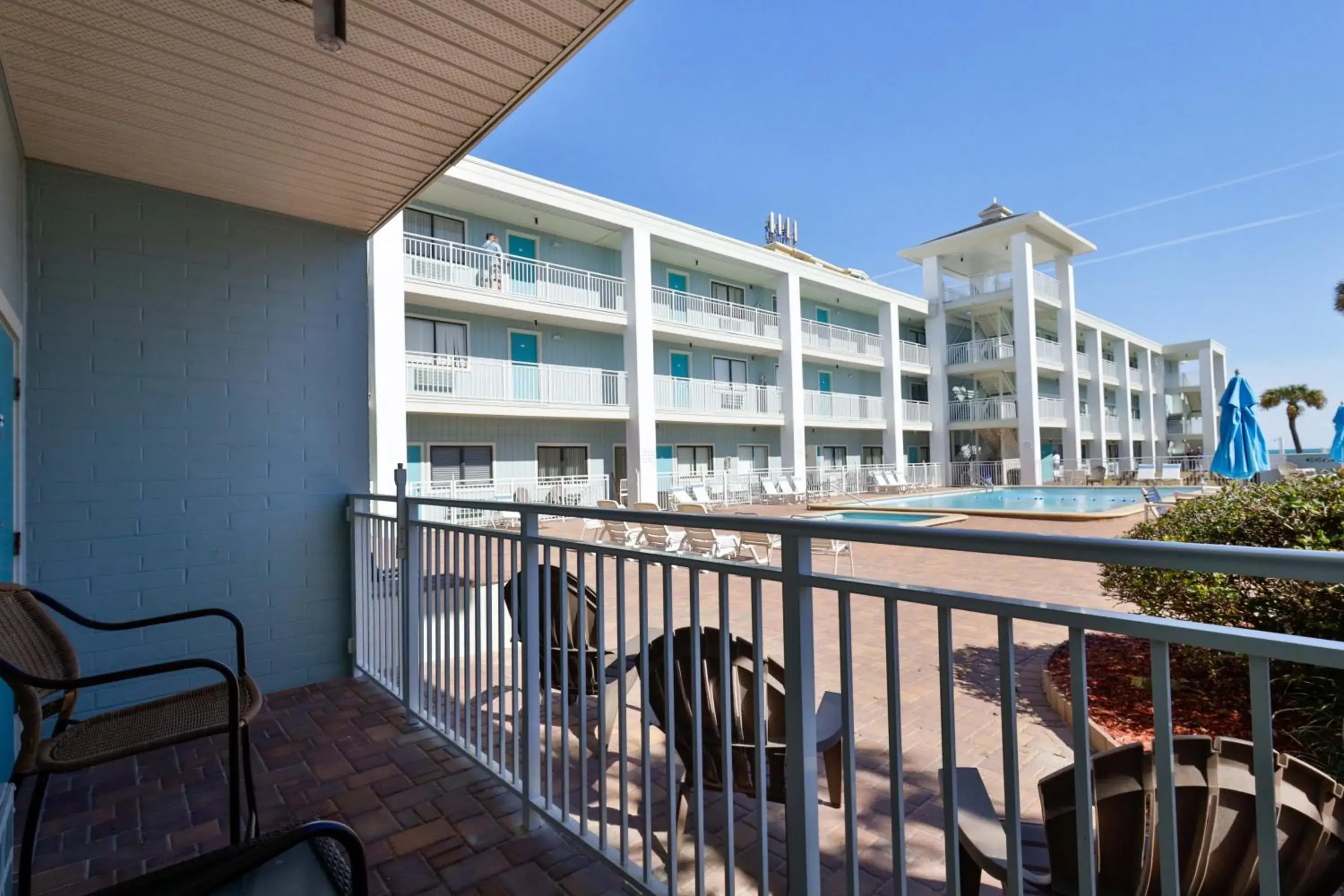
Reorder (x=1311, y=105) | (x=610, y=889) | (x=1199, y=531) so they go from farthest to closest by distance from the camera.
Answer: (x=1311, y=105)
(x=1199, y=531)
(x=610, y=889)

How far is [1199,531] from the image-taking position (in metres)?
3.79

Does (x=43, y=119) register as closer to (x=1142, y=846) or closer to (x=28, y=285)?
(x=28, y=285)

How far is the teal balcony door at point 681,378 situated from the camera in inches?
685

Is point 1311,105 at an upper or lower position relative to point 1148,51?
upper

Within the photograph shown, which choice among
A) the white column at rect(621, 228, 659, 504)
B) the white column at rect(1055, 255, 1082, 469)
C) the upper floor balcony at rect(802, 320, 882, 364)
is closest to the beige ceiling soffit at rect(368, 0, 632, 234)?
the white column at rect(621, 228, 659, 504)

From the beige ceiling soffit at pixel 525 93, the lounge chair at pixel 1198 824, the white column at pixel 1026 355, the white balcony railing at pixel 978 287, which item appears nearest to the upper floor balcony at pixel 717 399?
the white column at pixel 1026 355

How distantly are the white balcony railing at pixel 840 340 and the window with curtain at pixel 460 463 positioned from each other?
11.9 m

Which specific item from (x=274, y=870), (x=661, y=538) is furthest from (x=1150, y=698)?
(x=661, y=538)

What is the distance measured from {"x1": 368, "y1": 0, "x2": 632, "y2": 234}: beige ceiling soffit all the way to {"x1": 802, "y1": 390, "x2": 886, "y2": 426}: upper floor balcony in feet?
59.6

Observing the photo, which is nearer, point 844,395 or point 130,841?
point 130,841

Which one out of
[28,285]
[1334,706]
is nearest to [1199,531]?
[1334,706]

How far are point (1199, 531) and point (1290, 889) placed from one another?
3.42 m

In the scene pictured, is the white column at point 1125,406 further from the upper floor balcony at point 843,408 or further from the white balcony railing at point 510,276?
the white balcony railing at point 510,276

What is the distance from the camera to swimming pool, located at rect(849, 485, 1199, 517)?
13367mm
